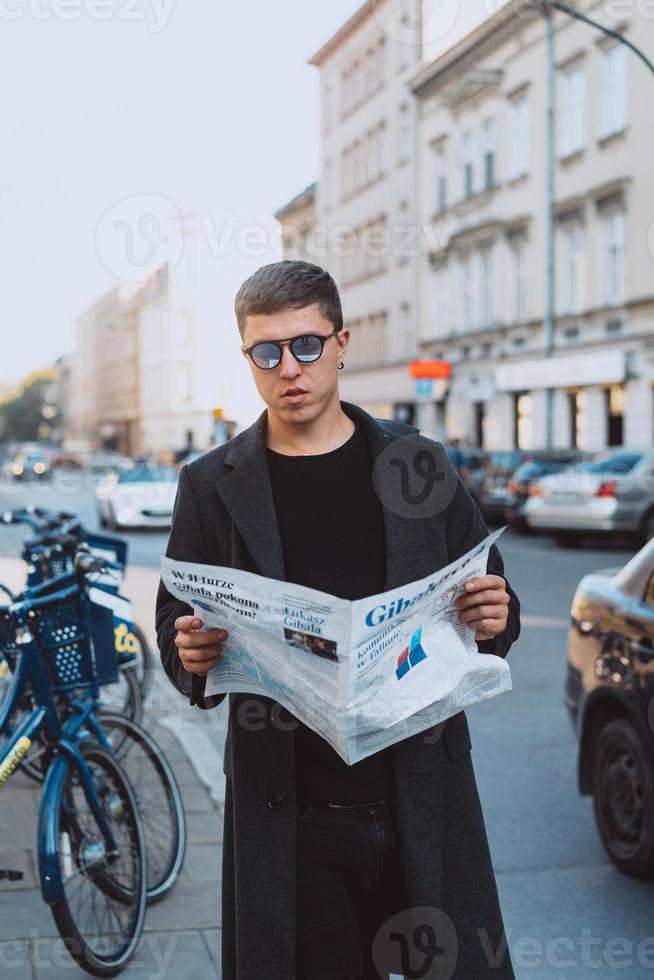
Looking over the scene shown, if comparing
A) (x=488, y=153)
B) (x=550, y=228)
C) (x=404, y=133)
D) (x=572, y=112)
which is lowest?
(x=550, y=228)

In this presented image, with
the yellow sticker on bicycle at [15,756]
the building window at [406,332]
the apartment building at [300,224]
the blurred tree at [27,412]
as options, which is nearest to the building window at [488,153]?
the building window at [406,332]

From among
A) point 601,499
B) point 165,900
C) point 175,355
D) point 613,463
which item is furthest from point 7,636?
point 175,355

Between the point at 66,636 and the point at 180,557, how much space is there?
1.64 metres

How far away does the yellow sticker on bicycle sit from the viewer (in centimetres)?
397

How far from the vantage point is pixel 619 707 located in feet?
17.1

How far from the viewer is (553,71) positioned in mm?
32469

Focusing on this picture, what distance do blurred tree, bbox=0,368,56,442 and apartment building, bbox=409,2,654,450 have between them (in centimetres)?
13076

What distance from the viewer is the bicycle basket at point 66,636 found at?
166 inches

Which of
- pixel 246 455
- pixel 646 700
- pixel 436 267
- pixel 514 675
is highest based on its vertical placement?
pixel 436 267

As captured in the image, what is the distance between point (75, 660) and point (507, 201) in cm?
3336

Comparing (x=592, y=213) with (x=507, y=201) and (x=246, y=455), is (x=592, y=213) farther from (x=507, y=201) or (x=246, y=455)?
(x=246, y=455)

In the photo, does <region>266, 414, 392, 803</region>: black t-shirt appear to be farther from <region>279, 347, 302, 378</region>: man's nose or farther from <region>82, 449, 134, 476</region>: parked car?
<region>82, 449, 134, 476</region>: parked car

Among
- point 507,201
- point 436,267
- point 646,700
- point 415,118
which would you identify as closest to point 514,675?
point 646,700

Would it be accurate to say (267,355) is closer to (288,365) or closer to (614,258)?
(288,365)
